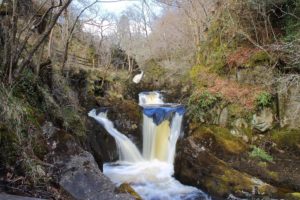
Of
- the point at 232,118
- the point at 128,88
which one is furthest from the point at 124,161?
the point at 128,88

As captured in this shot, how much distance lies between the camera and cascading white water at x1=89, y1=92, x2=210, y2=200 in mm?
8625

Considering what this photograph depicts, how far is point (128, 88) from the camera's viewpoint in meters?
22.1

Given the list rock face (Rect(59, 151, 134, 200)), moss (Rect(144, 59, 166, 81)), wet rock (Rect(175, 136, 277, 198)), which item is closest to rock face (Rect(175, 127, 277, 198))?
wet rock (Rect(175, 136, 277, 198))

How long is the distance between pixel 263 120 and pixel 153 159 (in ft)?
13.5

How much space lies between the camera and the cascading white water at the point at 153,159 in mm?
8625

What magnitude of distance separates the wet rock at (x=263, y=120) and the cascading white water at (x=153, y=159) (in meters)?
2.86

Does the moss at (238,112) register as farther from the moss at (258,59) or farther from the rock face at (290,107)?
the moss at (258,59)

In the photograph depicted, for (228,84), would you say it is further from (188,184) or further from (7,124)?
(7,124)

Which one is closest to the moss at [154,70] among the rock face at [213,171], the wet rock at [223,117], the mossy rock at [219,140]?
the wet rock at [223,117]

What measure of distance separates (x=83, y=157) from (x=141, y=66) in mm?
25480

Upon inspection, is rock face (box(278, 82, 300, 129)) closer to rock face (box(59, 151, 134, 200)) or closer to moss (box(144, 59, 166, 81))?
rock face (box(59, 151, 134, 200))

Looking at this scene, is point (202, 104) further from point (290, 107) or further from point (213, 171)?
point (213, 171)

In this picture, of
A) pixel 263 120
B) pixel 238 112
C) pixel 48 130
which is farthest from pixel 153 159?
pixel 48 130

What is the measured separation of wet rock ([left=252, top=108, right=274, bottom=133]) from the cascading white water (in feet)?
9.38
